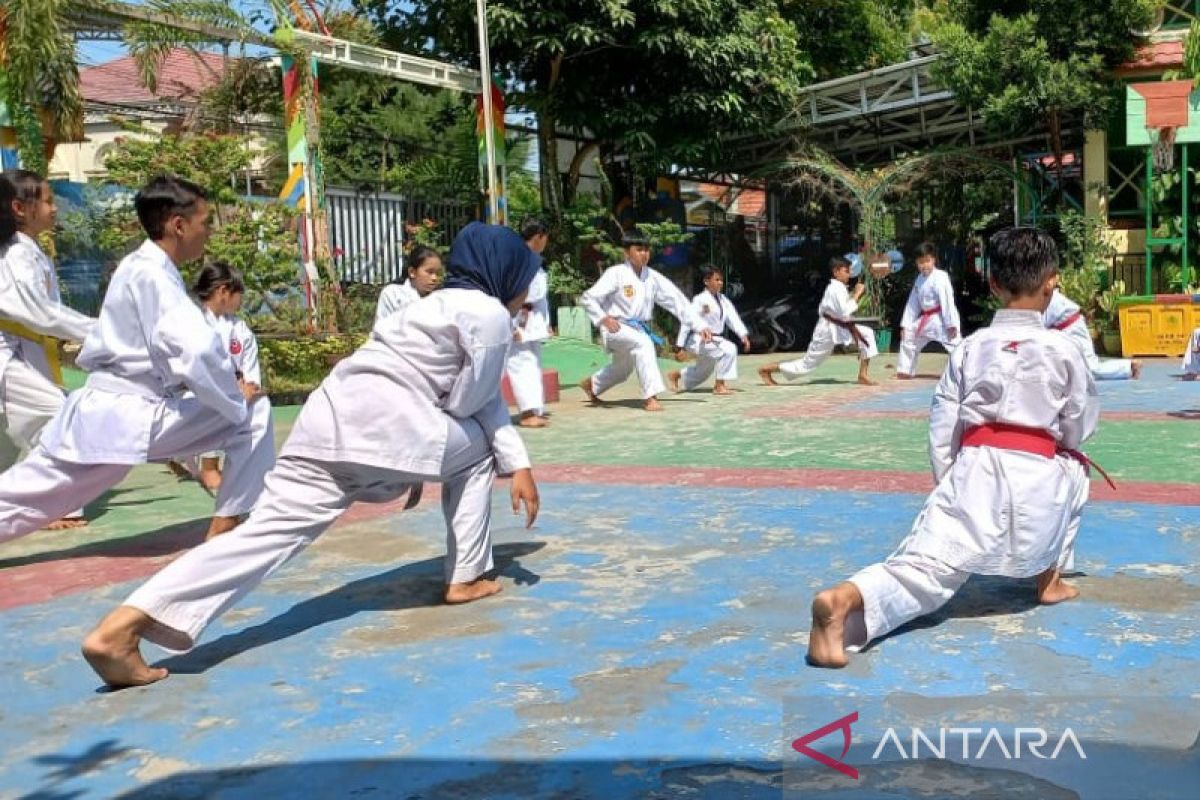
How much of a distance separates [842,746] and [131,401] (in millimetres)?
3013

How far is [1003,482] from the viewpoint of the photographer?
11.8ft

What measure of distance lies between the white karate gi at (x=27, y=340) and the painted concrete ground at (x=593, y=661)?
51 cm

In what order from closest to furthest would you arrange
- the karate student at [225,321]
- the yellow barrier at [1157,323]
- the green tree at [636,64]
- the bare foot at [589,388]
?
1. the karate student at [225,321]
2. the bare foot at [589,388]
3. the yellow barrier at [1157,323]
4. the green tree at [636,64]

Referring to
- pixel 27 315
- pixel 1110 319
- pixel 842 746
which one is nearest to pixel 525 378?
pixel 27 315

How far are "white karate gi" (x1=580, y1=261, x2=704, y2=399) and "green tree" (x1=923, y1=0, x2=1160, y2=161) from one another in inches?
289

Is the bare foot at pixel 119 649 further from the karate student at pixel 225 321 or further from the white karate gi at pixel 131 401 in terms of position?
the karate student at pixel 225 321

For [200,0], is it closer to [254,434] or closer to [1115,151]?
[254,434]

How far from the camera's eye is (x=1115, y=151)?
627 inches

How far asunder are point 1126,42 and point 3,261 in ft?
46.1

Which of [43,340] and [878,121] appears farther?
[878,121]

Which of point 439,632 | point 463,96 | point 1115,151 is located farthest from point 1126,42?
point 439,632

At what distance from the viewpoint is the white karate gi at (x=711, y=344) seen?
36.1 feet

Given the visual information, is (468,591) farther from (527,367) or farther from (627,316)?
(627,316)

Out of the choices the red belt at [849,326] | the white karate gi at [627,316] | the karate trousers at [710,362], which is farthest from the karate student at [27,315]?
the red belt at [849,326]
